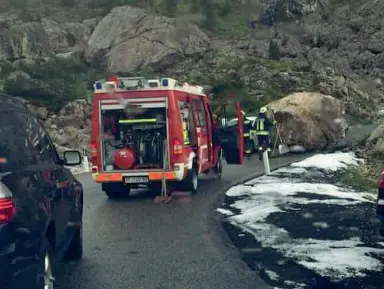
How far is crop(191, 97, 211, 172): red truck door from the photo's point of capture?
14.4 metres

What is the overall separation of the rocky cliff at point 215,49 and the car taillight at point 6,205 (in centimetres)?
3742

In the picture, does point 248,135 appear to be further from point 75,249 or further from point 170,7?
point 170,7

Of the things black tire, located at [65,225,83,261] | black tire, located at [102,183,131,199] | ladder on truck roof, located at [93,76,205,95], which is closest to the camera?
black tire, located at [65,225,83,261]

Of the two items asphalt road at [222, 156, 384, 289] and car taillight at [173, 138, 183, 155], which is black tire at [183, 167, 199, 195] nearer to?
car taillight at [173, 138, 183, 155]

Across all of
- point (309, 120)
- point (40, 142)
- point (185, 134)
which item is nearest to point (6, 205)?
point (40, 142)

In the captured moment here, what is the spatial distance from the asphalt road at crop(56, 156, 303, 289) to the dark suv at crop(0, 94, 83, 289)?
24.9 inches

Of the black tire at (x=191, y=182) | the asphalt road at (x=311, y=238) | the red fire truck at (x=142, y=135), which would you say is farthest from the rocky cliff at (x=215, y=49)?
the asphalt road at (x=311, y=238)

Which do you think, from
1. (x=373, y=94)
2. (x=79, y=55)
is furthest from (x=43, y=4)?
(x=373, y=94)

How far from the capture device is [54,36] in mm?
70562

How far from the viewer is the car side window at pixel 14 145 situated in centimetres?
496

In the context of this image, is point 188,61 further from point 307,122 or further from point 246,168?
point 246,168

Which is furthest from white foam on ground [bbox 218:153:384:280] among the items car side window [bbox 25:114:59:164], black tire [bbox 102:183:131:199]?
car side window [bbox 25:114:59:164]

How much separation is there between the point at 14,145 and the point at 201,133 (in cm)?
961

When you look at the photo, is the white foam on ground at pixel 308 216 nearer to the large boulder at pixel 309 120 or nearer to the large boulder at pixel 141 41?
Result: the large boulder at pixel 309 120
